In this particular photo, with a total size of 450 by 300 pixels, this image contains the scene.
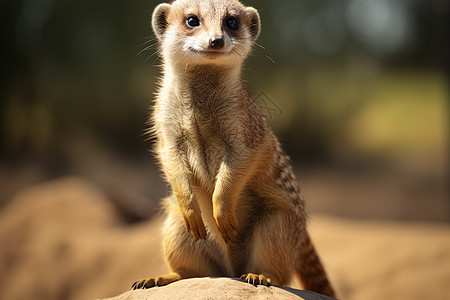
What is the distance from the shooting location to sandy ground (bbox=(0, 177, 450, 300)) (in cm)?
383

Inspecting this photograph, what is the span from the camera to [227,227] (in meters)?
2.07

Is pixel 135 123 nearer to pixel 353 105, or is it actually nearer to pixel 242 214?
pixel 353 105

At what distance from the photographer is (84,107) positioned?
24.6 feet

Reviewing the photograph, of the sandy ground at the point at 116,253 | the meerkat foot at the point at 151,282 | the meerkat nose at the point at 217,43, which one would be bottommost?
the sandy ground at the point at 116,253

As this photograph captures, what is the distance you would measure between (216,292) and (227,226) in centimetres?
32

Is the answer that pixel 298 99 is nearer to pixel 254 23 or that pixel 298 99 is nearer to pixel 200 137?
pixel 254 23

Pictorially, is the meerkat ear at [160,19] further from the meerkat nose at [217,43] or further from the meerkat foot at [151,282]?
the meerkat foot at [151,282]

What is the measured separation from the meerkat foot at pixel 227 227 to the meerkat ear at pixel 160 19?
Result: 38.2 inches

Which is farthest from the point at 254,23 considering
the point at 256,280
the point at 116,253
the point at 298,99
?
the point at 298,99

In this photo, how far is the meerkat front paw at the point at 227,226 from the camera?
205cm

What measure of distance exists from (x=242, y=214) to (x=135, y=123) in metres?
5.70

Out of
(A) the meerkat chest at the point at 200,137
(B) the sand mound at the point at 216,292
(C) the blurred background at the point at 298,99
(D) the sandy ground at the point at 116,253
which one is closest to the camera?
(B) the sand mound at the point at 216,292

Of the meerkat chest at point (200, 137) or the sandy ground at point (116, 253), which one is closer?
the meerkat chest at point (200, 137)

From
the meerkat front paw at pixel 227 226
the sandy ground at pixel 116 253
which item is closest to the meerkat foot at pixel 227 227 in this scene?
the meerkat front paw at pixel 227 226
